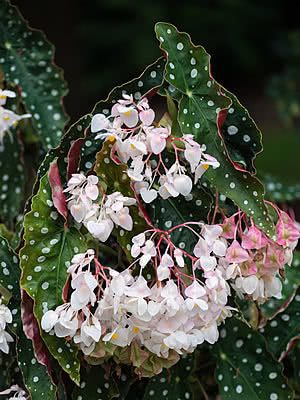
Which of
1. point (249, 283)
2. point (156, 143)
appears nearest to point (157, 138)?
point (156, 143)

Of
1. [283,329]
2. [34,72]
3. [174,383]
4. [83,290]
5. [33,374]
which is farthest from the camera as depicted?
[34,72]

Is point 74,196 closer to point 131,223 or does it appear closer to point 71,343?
point 131,223

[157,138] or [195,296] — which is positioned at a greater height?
[157,138]

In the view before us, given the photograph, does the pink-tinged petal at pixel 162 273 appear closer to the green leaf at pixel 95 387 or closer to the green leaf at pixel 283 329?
the green leaf at pixel 95 387

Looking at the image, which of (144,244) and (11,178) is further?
(11,178)

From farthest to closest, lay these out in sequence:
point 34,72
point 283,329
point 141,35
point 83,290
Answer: point 141,35, point 34,72, point 283,329, point 83,290

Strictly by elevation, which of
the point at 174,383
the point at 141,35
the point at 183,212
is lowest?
the point at 141,35

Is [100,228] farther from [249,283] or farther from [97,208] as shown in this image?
[249,283]
